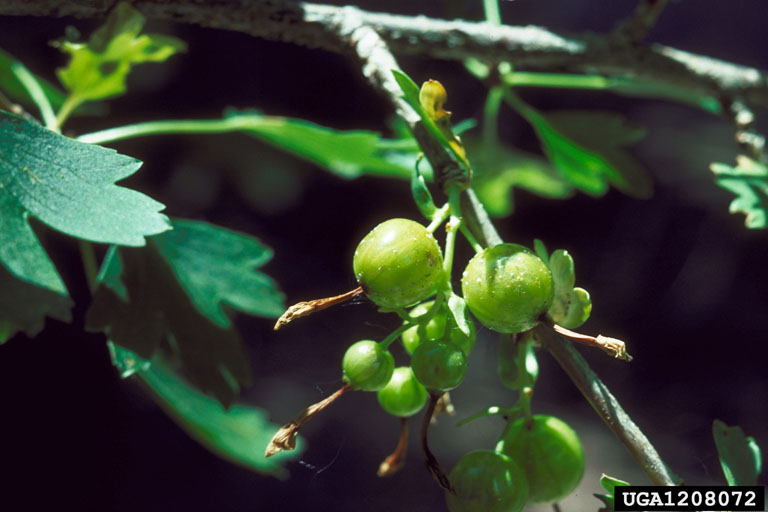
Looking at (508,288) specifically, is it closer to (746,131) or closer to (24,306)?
(24,306)

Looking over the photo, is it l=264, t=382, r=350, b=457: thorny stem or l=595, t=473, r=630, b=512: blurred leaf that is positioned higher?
l=264, t=382, r=350, b=457: thorny stem

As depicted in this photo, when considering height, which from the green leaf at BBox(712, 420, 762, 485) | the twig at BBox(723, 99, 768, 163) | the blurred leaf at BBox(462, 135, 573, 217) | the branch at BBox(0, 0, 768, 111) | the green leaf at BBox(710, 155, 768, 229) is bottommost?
the blurred leaf at BBox(462, 135, 573, 217)

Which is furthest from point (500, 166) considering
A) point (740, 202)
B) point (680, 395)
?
point (680, 395)

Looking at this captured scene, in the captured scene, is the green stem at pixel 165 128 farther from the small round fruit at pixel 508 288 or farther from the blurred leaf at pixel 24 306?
the small round fruit at pixel 508 288

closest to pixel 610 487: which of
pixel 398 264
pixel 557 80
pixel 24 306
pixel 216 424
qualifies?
pixel 398 264

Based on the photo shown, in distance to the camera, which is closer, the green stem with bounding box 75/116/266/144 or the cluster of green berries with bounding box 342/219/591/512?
the cluster of green berries with bounding box 342/219/591/512

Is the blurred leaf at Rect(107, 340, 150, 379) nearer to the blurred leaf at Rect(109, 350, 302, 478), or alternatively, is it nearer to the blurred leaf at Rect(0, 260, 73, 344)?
the blurred leaf at Rect(0, 260, 73, 344)

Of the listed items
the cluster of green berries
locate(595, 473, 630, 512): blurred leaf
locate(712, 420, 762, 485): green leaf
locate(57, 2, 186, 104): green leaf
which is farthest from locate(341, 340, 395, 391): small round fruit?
locate(57, 2, 186, 104): green leaf
